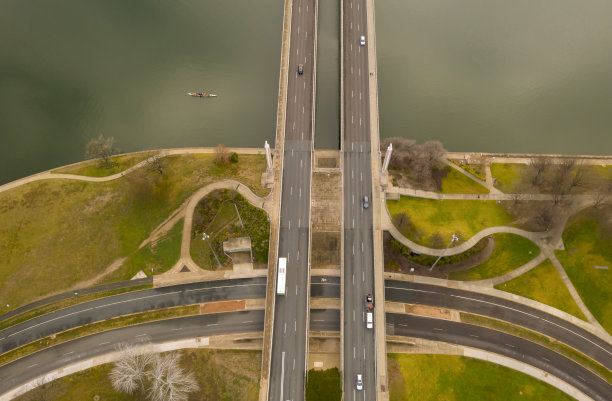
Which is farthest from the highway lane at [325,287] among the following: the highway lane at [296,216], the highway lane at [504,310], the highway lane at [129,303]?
the highway lane at [504,310]

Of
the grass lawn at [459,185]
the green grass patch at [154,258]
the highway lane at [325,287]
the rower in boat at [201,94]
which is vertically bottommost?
the highway lane at [325,287]

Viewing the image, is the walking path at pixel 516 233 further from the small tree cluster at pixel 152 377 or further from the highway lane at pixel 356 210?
the small tree cluster at pixel 152 377

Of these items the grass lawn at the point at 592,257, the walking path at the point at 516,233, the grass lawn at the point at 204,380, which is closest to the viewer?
the grass lawn at the point at 204,380

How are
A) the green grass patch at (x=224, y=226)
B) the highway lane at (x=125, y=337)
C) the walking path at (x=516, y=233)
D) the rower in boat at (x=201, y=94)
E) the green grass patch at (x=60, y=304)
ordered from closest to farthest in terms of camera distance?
the highway lane at (x=125, y=337) < the green grass patch at (x=60, y=304) < the walking path at (x=516, y=233) < the green grass patch at (x=224, y=226) < the rower in boat at (x=201, y=94)

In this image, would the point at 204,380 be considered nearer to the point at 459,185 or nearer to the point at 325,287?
the point at 325,287

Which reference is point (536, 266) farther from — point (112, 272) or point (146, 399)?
point (112, 272)

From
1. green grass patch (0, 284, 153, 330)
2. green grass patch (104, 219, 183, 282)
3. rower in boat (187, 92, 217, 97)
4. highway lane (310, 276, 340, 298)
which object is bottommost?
green grass patch (0, 284, 153, 330)

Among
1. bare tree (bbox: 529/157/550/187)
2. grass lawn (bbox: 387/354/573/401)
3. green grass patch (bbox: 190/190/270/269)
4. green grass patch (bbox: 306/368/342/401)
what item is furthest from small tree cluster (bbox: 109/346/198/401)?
bare tree (bbox: 529/157/550/187)

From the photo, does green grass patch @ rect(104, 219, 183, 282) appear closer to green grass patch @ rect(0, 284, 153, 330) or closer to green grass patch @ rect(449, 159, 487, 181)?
green grass patch @ rect(0, 284, 153, 330)
